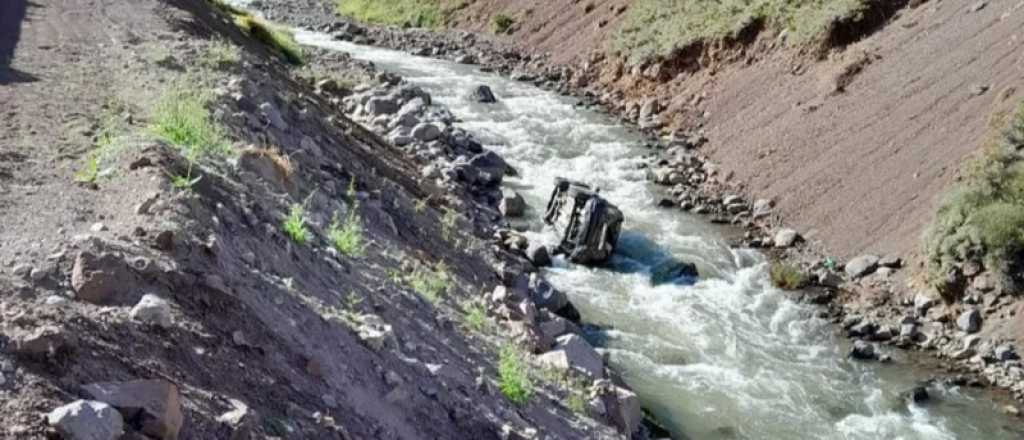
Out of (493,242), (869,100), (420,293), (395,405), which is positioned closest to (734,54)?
(869,100)

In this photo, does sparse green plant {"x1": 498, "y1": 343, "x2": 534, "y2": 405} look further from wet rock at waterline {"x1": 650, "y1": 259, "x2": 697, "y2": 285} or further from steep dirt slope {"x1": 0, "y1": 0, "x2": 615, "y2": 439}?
wet rock at waterline {"x1": 650, "y1": 259, "x2": 697, "y2": 285}

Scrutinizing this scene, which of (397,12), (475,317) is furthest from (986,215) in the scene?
(397,12)

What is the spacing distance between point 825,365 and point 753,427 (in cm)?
266

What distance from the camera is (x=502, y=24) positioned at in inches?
1550

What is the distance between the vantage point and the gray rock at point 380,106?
2259 cm

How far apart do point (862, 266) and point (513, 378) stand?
10414mm

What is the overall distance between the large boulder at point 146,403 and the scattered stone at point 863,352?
11.9 m

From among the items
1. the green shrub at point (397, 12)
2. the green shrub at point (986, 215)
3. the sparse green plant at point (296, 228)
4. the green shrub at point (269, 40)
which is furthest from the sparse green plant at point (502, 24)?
the sparse green plant at point (296, 228)

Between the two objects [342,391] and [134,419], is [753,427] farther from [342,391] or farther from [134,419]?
[134,419]

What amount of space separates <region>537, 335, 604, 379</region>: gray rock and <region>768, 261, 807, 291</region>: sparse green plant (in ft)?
21.4

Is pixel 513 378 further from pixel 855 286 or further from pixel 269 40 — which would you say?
pixel 269 40

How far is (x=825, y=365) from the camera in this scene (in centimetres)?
1457

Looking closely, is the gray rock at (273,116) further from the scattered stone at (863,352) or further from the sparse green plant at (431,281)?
the scattered stone at (863,352)

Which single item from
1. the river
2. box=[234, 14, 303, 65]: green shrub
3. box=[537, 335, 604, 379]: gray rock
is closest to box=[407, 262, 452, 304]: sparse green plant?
box=[537, 335, 604, 379]: gray rock
